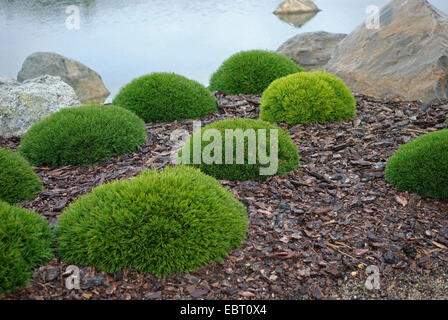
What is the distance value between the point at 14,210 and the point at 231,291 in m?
2.13

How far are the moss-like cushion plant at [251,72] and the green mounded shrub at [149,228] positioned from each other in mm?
6003

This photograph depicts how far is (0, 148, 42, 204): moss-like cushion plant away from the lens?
5137 mm

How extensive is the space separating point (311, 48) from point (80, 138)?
33.6 ft

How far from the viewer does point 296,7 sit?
2359 centimetres

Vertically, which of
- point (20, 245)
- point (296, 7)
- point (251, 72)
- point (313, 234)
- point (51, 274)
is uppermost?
point (296, 7)

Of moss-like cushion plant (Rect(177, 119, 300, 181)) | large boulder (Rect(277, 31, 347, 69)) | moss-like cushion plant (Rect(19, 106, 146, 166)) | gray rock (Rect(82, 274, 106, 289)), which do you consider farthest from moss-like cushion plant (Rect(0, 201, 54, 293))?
large boulder (Rect(277, 31, 347, 69))

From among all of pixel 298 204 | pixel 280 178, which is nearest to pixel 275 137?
pixel 280 178

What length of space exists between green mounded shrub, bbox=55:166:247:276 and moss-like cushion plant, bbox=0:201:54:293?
0.16m

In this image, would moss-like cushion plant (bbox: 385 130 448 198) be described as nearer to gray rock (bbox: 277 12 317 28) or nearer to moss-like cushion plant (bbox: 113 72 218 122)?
moss-like cushion plant (bbox: 113 72 218 122)

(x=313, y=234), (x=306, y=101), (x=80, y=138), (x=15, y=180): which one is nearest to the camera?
(x=313, y=234)

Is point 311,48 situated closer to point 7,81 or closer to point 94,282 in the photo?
point 7,81

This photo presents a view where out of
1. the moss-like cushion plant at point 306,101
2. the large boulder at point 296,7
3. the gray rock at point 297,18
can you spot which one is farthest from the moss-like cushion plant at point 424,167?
the large boulder at point 296,7

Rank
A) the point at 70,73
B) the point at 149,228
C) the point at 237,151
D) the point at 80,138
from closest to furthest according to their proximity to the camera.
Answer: the point at 149,228, the point at 237,151, the point at 80,138, the point at 70,73

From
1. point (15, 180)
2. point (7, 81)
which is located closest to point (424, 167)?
point (15, 180)
